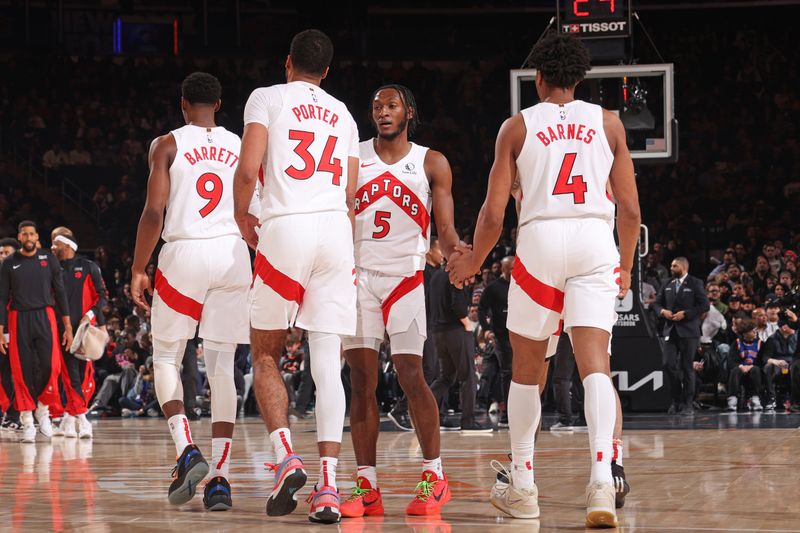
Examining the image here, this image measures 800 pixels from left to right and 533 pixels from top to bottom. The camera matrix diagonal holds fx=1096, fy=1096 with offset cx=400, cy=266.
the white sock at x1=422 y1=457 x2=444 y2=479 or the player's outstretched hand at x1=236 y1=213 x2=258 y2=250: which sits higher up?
the player's outstretched hand at x1=236 y1=213 x2=258 y2=250

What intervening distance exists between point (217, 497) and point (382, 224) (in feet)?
5.06

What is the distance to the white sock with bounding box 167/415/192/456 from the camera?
5.51m

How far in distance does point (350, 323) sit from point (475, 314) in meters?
9.69

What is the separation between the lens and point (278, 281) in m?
4.92

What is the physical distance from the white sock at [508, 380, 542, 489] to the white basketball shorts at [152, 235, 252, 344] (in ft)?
4.91

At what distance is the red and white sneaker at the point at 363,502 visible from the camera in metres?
4.90

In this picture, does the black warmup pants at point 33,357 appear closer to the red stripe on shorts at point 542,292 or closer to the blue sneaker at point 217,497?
the blue sneaker at point 217,497

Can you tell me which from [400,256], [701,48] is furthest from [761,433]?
[701,48]

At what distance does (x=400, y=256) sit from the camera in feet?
17.6

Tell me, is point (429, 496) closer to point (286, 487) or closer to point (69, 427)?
point (286, 487)

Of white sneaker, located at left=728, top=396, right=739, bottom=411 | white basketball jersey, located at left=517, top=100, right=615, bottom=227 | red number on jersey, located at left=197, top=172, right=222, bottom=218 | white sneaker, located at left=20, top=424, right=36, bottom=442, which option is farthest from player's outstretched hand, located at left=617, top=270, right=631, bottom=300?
white sneaker, located at left=728, top=396, right=739, bottom=411

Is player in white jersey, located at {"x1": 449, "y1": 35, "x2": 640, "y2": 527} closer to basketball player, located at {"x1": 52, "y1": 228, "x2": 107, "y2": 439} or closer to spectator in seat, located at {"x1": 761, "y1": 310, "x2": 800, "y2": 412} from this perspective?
basketball player, located at {"x1": 52, "y1": 228, "x2": 107, "y2": 439}

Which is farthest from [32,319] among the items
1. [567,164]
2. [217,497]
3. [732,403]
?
[732,403]

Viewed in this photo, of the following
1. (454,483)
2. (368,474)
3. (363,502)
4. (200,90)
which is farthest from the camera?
(454,483)
